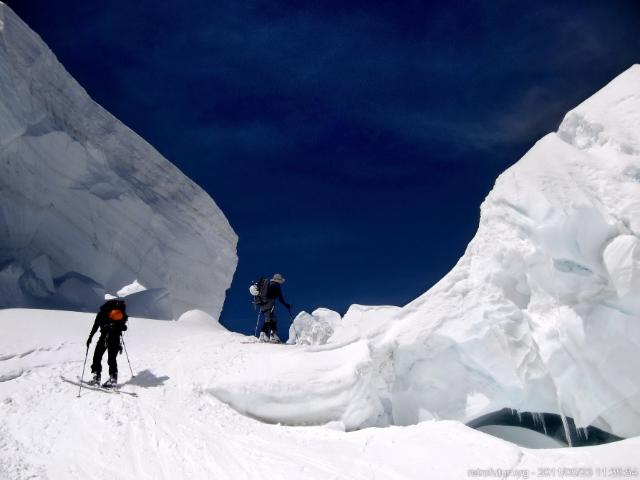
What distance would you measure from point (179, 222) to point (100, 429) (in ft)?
39.9

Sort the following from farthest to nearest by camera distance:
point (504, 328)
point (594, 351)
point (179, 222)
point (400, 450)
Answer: point (179, 222) < point (504, 328) < point (594, 351) < point (400, 450)

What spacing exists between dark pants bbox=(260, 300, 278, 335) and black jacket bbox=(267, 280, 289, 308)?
0.10 metres

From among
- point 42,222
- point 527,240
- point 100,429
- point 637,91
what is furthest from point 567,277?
point 42,222

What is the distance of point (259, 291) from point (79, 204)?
7.41 metres

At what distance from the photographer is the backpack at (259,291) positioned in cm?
1073

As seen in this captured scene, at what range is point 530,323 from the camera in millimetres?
7711

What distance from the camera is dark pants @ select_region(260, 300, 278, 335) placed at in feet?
34.9

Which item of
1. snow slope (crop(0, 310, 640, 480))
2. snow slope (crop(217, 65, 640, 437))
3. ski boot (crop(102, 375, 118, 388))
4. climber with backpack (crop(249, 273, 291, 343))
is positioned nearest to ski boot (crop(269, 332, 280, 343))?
climber with backpack (crop(249, 273, 291, 343))

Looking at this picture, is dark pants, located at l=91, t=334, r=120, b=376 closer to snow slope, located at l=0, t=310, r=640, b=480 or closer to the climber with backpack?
snow slope, located at l=0, t=310, r=640, b=480

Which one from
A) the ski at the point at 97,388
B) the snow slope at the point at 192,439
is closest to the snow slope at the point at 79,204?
the snow slope at the point at 192,439

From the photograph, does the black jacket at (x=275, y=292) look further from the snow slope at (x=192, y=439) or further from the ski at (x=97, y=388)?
the ski at (x=97, y=388)

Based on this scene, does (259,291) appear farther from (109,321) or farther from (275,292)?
(109,321)

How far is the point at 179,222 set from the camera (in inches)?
695

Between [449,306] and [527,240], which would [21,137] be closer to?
[449,306]
